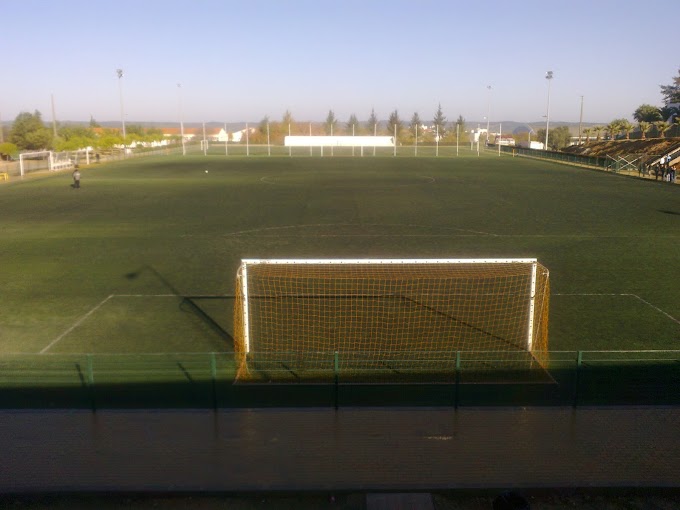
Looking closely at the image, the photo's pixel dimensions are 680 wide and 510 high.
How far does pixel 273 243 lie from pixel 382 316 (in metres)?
10.1

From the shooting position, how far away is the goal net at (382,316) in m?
11.9

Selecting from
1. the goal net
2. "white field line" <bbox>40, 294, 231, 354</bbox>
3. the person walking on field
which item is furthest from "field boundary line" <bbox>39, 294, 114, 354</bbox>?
the person walking on field

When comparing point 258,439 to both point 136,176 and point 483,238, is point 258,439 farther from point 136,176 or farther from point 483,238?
point 136,176

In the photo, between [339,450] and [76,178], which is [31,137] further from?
[339,450]

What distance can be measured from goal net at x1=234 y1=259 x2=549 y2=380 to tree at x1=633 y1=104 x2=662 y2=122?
9463 centimetres

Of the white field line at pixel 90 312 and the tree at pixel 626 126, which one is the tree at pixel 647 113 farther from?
the white field line at pixel 90 312

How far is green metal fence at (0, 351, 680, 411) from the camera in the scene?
9.96 m

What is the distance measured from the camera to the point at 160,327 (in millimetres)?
13859

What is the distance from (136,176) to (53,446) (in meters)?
48.6

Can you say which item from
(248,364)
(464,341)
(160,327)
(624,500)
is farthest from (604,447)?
(160,327)

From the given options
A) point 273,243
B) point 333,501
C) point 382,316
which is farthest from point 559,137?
point 333,501

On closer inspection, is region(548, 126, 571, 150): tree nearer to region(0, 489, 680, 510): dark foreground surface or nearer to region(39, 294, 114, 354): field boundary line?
region(39, 294, 114, 354): field boundary line

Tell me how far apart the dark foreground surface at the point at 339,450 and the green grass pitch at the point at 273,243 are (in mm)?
3453

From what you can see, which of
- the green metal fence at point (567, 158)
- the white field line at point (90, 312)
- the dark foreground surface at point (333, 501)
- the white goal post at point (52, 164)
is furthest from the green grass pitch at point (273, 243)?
the green metal fence at point (567, 158)
